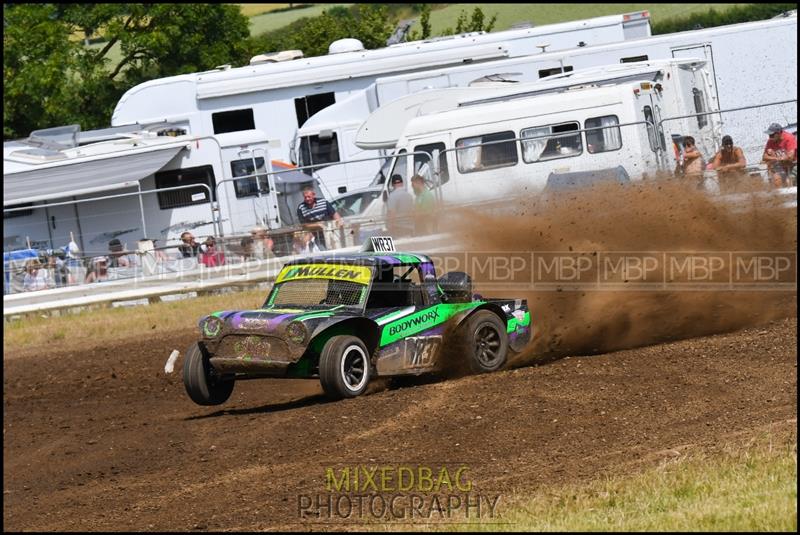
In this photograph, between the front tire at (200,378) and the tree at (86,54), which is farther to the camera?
the tree at (86,54)

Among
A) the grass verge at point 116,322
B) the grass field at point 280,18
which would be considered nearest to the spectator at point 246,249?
the grass verge at point 116,322

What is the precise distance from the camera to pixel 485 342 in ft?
34.9

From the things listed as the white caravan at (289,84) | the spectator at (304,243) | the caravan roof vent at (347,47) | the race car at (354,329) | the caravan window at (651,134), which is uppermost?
the caravan roof vent at (347,47)

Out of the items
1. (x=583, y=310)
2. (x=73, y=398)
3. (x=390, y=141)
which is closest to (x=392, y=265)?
(x=583, y=310)

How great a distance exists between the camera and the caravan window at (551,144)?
1606 cm

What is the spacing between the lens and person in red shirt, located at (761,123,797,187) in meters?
13.7

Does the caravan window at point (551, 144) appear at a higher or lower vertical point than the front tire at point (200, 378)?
higher

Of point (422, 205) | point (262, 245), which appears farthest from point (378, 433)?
point (262, 245)

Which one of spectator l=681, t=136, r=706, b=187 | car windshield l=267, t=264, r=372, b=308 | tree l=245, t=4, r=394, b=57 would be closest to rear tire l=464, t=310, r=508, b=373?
car windshield l=267, t=264, r=372, b=308

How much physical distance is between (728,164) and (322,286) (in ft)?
22.3

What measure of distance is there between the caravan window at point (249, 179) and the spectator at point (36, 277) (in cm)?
341

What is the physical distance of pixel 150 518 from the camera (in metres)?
6.38

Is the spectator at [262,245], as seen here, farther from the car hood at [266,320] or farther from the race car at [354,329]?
the car hood at [266,320]

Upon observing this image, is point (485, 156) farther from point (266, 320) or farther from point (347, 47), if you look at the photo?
point (347, 47)
